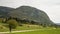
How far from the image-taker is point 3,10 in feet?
217

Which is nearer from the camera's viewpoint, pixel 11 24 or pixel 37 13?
pixel 11 24

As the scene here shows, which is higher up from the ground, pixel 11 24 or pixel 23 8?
pixel 23 8

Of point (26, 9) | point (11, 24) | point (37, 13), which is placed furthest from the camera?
point (26, 9)

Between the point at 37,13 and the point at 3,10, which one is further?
the point at 37,13

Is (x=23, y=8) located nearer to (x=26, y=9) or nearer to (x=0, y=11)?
(x=26, y=9)

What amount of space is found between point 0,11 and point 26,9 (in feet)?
95.5

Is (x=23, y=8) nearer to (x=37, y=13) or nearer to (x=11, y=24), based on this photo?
(x=37, y=13)

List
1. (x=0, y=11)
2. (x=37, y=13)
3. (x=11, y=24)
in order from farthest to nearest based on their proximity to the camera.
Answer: (x=37, y=13) < (x=0, y=11) < (x=11, y=24)

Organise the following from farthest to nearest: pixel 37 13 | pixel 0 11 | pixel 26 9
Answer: pixel 26 9
pixel 37 13
pixel 0 11

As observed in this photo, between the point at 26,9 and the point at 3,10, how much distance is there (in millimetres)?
25463

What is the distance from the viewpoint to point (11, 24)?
24.8 metres

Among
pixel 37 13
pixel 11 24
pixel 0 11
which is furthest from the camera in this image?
pixel 37 13

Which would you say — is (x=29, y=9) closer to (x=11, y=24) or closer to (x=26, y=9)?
(x=26, y=9)

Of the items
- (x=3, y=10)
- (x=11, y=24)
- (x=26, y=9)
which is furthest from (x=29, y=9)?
(x=11, y=24)
